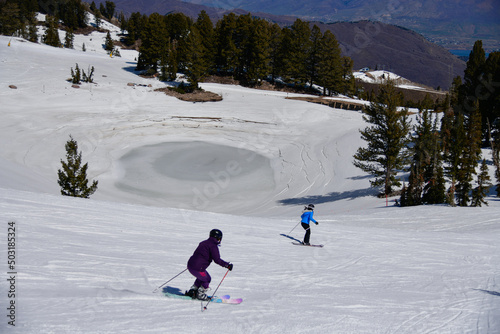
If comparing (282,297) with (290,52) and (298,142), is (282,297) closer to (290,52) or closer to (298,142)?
(298,142)

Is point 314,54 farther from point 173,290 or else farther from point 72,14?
point 72,14

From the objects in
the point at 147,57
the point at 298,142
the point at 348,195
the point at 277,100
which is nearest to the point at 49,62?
the point at 147,57

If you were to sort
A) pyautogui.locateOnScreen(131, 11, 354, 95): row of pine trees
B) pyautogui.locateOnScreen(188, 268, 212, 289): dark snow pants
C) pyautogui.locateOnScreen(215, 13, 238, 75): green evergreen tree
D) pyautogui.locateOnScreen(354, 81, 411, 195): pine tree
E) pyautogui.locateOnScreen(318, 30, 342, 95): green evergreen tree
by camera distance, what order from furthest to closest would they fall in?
1. pyautogui.locateOnScreen(215, 13, 238, 75): green evergreen tree
2. pyautogui.locateOnScreen(131, 11, 354, 95): row of pine trees
3. pyautogui.locateOnScreen(318, 30, 342, 95): green evergreen tree
4. pyautogui.locateOnScreen(354, 81, 411, 195): pine tree
5. pyautogui.locateOnScreen(188, 268, 212, 289): dark snow pants

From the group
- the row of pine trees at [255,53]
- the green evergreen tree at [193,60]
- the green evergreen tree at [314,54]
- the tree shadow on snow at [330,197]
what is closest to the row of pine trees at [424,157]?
the tree shadow on snow at [330,197]

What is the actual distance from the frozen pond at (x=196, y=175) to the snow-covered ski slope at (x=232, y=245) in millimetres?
186

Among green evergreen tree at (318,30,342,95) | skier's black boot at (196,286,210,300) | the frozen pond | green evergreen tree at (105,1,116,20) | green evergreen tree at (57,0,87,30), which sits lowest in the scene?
the frozen pond

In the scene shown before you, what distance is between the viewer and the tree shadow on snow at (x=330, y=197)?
93.5ft

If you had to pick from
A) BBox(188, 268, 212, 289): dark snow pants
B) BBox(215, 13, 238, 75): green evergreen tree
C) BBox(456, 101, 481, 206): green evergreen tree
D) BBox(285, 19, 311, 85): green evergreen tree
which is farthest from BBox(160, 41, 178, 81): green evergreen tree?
BBox(188, 268, 212, 289): dark snow pants

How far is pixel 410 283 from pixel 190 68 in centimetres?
5236

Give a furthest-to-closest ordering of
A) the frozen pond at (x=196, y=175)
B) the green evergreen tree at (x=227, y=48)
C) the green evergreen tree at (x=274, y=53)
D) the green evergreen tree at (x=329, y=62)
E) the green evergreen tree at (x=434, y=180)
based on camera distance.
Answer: the green evergreen tree at (x=274, y=53) < the green evergreen tree at (x=227, y=48) < the green evergreen tree at (x=329, y=62) < the frozen pond at (x=196, y=175) < the green evergreen tree at (x=434, y=180)

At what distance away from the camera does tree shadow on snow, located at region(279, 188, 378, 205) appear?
28.5 m

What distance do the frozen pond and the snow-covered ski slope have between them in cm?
Result: 19

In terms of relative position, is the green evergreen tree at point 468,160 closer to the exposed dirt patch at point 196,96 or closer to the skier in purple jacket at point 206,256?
the skier in purple jacket at point 206,256

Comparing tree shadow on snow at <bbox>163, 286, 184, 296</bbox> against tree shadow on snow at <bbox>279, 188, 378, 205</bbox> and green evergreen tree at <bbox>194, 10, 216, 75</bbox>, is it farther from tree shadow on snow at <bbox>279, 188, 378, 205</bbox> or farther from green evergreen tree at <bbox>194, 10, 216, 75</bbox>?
green evergreen tree at <bbox>194, 10, 216, 75</bbox>
